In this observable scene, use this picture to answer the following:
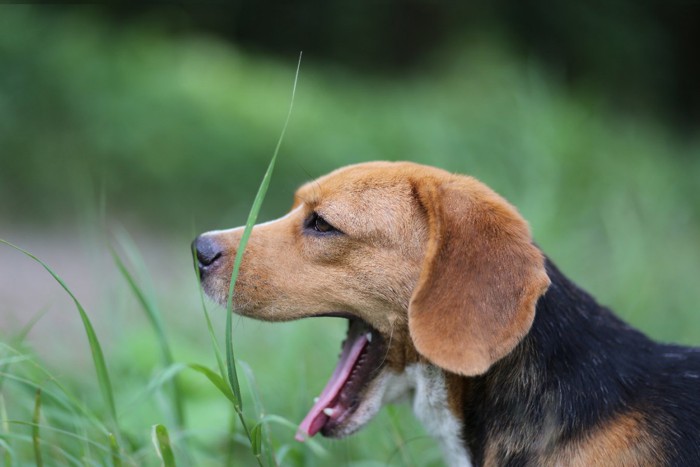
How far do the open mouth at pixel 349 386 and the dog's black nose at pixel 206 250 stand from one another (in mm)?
558

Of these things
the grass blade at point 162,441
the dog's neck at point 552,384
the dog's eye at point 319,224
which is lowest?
the grass blade at point 162,441

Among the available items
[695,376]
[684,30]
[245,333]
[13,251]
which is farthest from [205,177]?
[684,30]

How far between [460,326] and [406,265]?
0.34m

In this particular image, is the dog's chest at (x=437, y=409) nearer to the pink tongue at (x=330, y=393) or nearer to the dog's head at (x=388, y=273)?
the dog's head at (x=388, y=273)

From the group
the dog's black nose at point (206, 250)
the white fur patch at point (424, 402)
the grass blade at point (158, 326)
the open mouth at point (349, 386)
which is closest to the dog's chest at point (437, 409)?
A: the white fur patch at point (424, 402)

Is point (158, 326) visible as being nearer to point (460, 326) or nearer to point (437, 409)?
point (437, 409)

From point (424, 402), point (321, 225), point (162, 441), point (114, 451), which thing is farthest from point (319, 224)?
point (114, 451)

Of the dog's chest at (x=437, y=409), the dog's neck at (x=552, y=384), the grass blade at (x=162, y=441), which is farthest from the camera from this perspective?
the dog's chest at (x=437, y=409)

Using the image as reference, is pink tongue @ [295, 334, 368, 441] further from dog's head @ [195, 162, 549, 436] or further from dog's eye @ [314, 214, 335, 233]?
dog's eye @ [314, 214, 335, 233]

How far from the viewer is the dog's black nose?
10.4ft

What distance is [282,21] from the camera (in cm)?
1345

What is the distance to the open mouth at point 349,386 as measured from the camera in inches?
125

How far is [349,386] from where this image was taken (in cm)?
322

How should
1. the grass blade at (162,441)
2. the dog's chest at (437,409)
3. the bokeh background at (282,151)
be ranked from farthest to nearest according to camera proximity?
the bokeh background at (282,151), the dog's chest at (437,409), the grass blade at (162,441)
